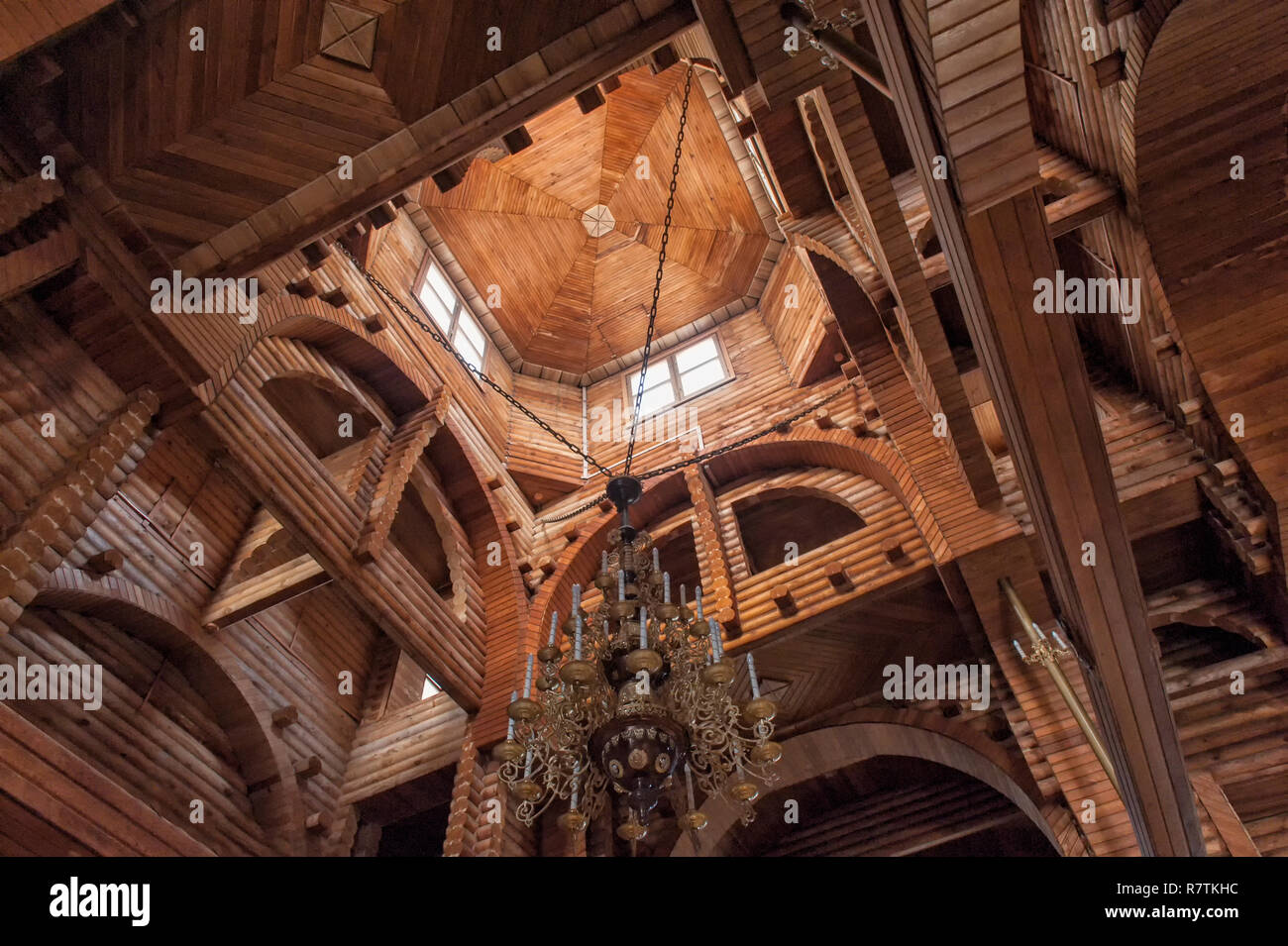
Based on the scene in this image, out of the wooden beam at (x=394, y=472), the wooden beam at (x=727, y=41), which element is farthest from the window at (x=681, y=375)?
the wooden beam at (x=727, y=41)

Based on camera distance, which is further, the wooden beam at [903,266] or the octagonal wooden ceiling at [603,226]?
the octagonal wooden ceiling at [603,226]

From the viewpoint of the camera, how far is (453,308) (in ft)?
51.4

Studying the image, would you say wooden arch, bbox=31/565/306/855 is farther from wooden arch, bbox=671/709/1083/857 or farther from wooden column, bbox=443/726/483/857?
wooden arch, bbox=671/709/1083/857

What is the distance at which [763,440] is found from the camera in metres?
12.2

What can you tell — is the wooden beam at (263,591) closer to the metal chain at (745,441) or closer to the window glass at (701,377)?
the metal chain at (745,441)

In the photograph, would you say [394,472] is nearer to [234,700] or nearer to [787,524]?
[234,700]

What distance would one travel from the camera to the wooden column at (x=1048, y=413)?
245 centimetres

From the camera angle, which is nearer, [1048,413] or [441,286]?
[1048,413]

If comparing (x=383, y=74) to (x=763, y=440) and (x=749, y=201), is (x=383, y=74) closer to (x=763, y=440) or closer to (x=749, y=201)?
(x=763, y=440)

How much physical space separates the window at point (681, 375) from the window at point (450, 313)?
2.81 meters

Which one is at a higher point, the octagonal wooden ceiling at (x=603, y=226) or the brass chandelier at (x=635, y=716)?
the octagonal wooden ceiling at (x=603, y=226)

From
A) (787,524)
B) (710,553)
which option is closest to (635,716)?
(710,553)

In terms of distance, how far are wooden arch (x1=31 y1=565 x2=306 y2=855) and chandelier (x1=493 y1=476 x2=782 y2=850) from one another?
147 inches

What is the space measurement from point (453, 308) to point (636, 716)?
427 inches
